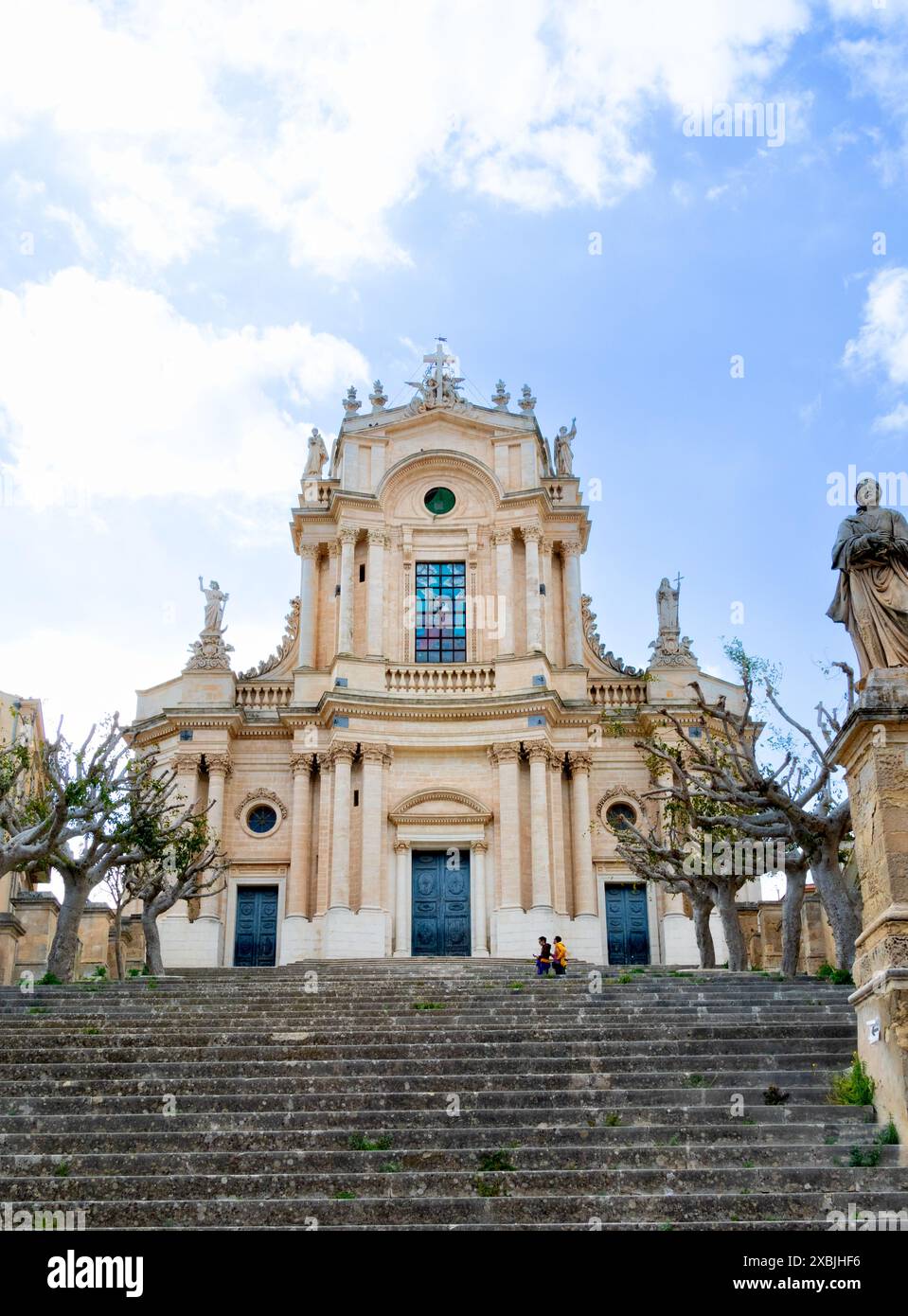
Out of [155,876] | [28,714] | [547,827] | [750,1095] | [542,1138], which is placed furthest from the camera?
[28,714]

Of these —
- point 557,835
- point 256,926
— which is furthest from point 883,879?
point 256,926

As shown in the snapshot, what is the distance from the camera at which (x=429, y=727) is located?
33844mm

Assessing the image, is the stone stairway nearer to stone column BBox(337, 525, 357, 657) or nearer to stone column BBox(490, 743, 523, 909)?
stone column BBox(490, 743, 523, 909)

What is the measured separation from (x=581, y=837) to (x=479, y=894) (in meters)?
2.99

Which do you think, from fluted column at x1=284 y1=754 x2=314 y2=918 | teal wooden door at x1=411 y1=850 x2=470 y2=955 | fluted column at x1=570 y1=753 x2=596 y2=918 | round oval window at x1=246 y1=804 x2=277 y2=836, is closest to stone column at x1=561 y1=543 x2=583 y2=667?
fluted column at x1=570 y1=753 x2=596 y2=918

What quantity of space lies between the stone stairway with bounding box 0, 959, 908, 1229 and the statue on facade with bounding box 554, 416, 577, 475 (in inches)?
878

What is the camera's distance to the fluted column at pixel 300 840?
107 feet

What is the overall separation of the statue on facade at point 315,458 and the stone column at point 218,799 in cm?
938

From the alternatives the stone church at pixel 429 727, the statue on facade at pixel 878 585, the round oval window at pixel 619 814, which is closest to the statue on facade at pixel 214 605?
the stone church at pixel 429 727

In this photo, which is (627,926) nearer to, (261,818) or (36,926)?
(261,818)

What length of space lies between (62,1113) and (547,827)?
66.2 feet

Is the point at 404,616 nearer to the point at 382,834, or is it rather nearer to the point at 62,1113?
the point at 382,834
